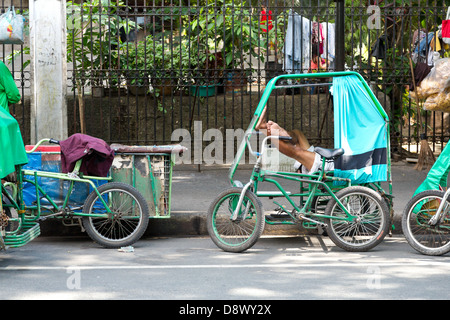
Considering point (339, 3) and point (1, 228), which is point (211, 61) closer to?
point (339, 3)

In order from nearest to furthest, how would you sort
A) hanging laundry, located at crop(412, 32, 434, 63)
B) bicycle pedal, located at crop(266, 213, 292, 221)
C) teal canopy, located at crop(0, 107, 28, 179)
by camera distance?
teal canopy, located at crop(0, 107, 28, 179) < bicycle pedal, located at crop(266, 213, 292, 221) < hanging laundry, located at crop(412, 32, 434, 63)

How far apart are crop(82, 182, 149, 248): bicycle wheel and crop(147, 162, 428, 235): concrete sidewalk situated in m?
0.79

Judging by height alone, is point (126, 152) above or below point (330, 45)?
below

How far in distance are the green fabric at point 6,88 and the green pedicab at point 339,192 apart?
3437mm

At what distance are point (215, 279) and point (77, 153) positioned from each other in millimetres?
2089

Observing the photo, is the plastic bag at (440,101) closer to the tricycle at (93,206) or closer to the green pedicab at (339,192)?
the green pedicab at (339,192)

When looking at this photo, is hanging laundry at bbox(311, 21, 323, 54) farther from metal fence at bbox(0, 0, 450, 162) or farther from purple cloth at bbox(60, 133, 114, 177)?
purple cloth at bbox(60, 133, 114, 177)

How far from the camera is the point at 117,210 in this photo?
7.12 metres

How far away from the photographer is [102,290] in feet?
17.6

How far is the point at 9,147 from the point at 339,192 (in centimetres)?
304

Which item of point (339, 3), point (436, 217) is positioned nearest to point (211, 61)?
point (339, 3)

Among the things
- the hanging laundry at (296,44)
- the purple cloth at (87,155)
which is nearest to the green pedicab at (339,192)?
the purple cloth at (87,155)

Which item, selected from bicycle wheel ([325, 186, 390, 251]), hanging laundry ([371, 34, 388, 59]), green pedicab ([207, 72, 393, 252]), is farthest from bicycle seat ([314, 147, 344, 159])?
hanging laundry ([371, 34, 388, 59])

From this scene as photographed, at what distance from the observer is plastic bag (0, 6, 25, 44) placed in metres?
9.23
